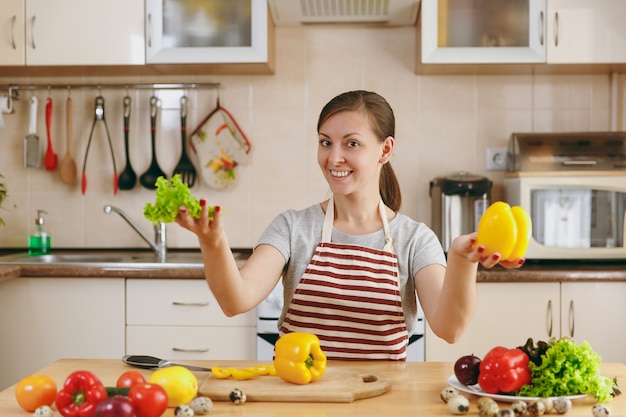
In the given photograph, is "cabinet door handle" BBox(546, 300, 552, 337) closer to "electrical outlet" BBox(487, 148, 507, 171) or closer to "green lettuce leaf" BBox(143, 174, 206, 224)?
"electrical outlet" BBox(487, 148, 507, 171)

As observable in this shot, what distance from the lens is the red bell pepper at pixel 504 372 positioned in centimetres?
128

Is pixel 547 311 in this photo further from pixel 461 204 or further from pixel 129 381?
pixel 129 381

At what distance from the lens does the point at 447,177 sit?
10.4 ft

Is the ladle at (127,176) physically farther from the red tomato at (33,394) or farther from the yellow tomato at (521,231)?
the yellow tomato at (521,231)

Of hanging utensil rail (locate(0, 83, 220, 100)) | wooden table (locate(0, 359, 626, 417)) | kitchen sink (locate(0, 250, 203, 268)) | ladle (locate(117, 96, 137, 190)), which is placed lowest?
wooden table (locate(0, 359, 626, 417))

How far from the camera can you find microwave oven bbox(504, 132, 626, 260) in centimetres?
295

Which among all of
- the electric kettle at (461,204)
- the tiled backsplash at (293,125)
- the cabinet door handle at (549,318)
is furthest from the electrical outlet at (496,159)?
the cabinet door handle at (549,318)

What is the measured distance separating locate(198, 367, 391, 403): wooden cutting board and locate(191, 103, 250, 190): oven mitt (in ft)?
6.58

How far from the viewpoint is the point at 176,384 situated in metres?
1.24

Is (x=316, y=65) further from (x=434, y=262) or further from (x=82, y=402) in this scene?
(x=82, y=402)

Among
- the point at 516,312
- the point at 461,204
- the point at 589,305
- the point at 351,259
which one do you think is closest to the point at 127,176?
the point at 461,204

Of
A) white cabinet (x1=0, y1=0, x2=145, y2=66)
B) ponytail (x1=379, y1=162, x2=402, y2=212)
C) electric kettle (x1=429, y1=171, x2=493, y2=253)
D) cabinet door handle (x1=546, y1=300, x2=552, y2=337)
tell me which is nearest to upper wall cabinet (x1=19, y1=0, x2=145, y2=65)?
white cabinet (x1=0, y1=0, x2=145, y2=66)

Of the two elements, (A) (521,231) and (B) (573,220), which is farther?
(B) (573,220)

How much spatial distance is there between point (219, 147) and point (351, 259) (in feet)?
5.43
